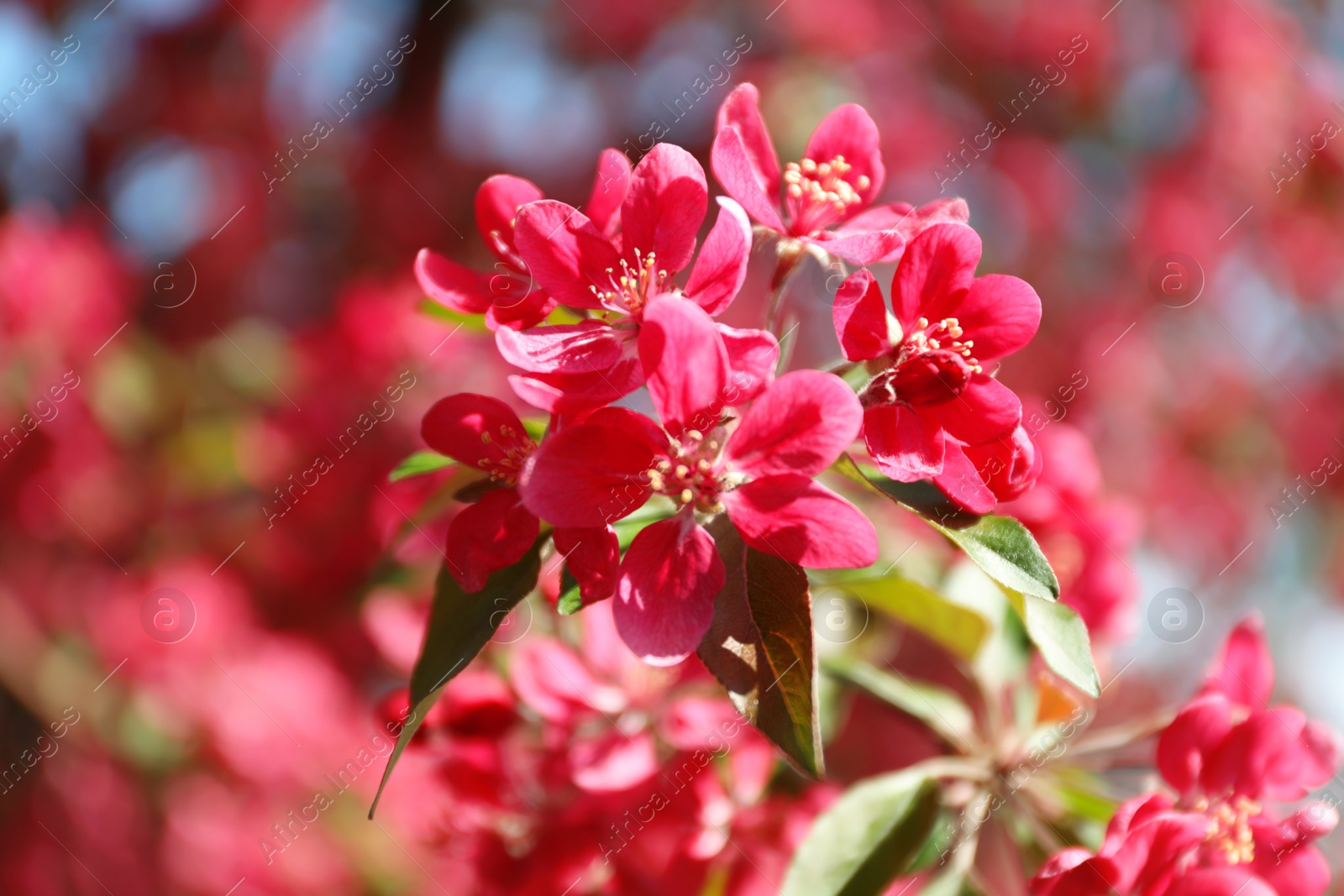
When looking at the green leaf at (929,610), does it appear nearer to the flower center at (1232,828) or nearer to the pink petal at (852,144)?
the flower center at (1232,828)

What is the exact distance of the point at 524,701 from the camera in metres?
1.37

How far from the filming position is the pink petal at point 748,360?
89 centimetres

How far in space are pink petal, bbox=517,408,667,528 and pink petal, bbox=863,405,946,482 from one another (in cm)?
21

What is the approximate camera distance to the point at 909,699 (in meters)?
1.44

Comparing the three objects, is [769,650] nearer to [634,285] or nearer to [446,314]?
[634,285]

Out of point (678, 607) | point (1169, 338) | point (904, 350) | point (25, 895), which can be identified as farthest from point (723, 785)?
point (1169, 338)

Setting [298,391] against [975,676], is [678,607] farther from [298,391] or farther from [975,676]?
[298,391]

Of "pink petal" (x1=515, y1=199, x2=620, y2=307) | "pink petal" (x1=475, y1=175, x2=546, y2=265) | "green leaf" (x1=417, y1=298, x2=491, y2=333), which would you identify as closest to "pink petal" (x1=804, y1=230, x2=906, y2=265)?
"pink petal" (x1=515, y1=199, x2=620, y2=307)

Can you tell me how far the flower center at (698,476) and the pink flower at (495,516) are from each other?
72 millimetres

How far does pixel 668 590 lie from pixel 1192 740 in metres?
0.67

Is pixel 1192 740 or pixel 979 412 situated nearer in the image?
pixel 979 412

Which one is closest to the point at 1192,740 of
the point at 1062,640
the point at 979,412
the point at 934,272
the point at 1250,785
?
the point at 1250,785

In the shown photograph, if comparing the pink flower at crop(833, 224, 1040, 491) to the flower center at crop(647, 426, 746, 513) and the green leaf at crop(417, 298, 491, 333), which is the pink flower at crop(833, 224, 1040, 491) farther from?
the green leaf at crop(417, 298, 491, 333)

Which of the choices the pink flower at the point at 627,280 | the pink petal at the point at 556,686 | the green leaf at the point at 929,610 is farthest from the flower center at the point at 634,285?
the pink petal at the point at 556,686
